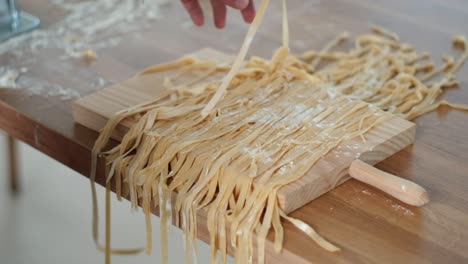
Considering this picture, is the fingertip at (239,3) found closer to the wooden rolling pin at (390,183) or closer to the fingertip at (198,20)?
the fingertip at (198,20)

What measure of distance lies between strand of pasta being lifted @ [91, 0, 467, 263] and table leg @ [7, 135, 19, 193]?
79cm

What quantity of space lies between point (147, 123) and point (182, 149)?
0.32 ft

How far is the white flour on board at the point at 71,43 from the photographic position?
1521 millimetres

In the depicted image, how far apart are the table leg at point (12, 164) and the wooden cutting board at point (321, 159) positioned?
783 mm

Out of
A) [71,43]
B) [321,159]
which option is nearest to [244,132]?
[321,159]

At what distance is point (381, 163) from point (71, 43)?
0.72 metres

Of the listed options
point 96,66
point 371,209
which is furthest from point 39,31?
point 371,209

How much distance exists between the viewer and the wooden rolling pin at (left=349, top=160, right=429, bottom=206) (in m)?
1.17

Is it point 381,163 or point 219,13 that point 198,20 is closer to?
point 219,13

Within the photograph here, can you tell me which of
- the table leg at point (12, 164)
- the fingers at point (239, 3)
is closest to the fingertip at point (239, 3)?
the fingers at point (239, 3)

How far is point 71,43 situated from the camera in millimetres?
1694

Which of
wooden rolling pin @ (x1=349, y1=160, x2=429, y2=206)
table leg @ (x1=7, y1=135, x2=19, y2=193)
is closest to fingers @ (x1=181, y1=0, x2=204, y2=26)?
wooden rolling pin @ (x1=349, y1=160, x2=429, y2=206)

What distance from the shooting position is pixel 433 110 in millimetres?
1462

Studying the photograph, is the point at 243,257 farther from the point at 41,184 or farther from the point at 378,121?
the point at 41,184
